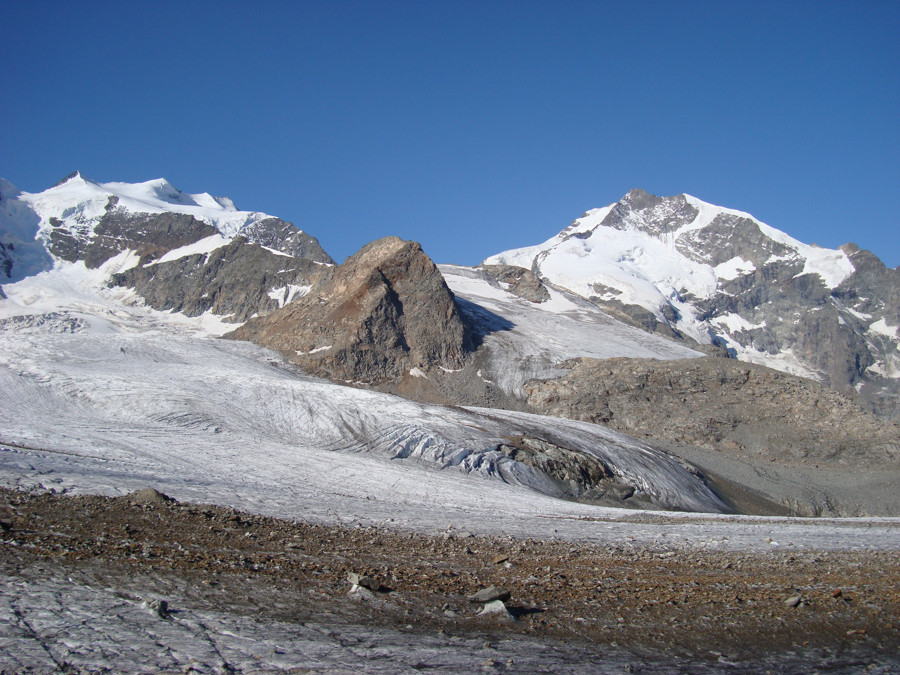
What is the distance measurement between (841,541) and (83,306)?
158 metres

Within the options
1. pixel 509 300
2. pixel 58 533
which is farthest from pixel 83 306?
pixel 58 533

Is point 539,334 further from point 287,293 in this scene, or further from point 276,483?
point 276,483

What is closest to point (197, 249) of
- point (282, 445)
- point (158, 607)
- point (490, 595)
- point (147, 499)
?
point (282, 445)

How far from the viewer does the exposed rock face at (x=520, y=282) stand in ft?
422

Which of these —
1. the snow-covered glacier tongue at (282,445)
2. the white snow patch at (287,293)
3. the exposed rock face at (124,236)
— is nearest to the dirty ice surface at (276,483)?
the snow-covered glacier tongue at (282,445)

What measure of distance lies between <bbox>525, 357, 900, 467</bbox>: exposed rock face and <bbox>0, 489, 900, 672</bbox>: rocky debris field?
54.3 meters

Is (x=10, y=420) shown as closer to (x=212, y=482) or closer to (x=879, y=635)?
(x=212, y=482)

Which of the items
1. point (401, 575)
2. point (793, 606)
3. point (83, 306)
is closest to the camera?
point (793, 606)

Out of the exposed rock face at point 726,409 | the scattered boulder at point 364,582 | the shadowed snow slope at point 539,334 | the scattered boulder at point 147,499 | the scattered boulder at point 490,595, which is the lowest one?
the scattered boulder at point 147,499

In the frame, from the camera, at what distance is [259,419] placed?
37781 millimetres

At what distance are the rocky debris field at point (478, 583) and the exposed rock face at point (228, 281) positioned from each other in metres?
124

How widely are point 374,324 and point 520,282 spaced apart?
2316 inches

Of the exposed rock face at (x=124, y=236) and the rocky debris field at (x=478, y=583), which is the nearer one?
the rocky debris field at (x=478, y=583)

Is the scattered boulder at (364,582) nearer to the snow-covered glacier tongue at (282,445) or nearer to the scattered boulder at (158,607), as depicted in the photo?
the scattered boulder at (158,607)
